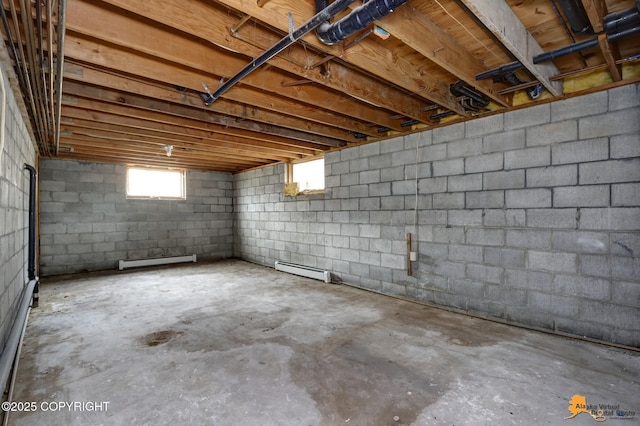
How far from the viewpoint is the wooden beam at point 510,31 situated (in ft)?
5.41

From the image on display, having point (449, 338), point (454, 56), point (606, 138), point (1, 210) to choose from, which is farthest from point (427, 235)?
point (1, 210)

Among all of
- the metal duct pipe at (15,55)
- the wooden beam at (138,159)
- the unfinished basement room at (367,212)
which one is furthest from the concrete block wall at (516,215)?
the metal duct pipe at (15,55)

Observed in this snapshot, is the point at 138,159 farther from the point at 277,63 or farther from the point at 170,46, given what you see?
the point at 277,63

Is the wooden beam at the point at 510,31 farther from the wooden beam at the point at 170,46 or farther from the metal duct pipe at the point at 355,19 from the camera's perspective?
the wooden beam at the point at 170,46

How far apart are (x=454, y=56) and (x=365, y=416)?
243 cm

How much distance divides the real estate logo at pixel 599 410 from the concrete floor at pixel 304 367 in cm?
4

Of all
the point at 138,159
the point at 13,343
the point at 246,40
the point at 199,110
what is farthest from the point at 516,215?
the point at 138,159

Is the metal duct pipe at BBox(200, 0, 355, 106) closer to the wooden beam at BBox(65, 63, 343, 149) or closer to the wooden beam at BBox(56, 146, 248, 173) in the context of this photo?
the wooden beam at BBox(65, 63, 343, 149)

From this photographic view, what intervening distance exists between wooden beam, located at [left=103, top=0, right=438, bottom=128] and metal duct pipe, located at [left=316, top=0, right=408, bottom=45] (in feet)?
1.33

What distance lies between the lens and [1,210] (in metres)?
2.19

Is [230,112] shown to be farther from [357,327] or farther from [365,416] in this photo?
[365,416]

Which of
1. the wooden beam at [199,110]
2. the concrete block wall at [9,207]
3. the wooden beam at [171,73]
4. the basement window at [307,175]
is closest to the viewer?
the wooden beam at [171,73]

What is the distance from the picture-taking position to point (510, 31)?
1.88 metres

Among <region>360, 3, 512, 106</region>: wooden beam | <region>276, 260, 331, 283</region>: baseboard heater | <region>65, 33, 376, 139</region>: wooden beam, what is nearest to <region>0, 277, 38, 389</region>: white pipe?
<region>65, 33, 376, 139</region>: wooden beam
